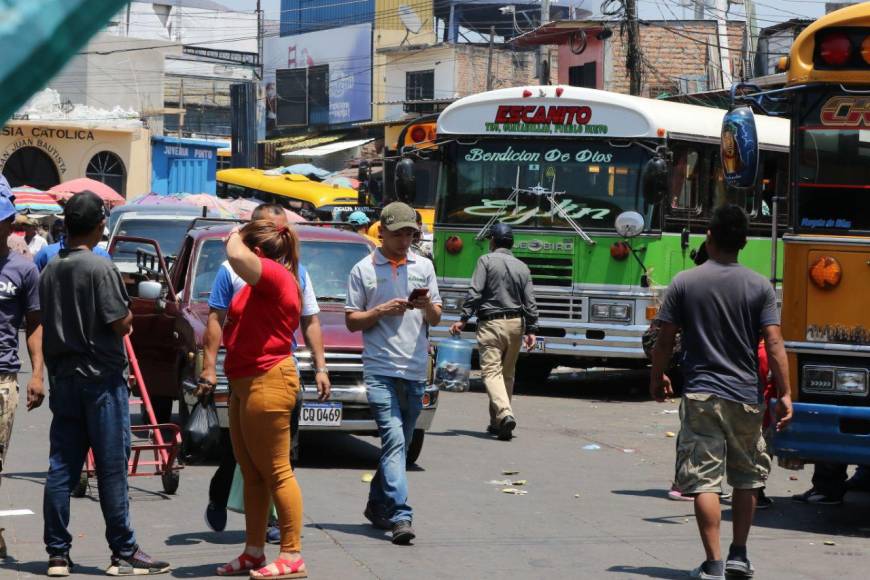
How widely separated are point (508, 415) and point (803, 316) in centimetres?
426

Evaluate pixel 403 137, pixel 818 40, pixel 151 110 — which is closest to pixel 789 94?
pixel 818 40

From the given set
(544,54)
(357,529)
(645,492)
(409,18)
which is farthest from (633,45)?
(409,18)

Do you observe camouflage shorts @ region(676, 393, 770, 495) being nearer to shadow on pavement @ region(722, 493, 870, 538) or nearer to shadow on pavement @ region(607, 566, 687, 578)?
shadow on pavement @ region(607, 566, 687, 578)

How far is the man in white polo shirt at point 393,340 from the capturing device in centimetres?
727

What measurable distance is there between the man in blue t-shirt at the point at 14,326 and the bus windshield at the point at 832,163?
4.56m

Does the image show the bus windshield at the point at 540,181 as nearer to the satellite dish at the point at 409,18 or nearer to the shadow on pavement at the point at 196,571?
the shadow on pavement at the point at 196,571

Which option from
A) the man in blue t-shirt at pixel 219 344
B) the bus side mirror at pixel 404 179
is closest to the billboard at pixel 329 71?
the bus side mirror at pixel 404 179

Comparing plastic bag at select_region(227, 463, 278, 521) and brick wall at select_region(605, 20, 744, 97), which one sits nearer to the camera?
plastic bag at select_region(227, 463, 278, 521)

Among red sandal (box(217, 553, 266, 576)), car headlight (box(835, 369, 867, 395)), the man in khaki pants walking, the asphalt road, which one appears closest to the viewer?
red sandal (box(217, 553, 266, 576))

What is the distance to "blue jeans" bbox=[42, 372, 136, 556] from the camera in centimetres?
617

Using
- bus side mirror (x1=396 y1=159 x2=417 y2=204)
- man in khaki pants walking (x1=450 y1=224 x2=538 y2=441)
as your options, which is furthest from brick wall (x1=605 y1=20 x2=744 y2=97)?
man in khaki pants walking (x1=450 y1=224 x2=538 y2=441)

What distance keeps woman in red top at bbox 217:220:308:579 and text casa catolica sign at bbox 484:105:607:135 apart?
9240 mm

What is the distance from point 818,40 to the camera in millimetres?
7906

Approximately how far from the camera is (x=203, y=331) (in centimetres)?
970
